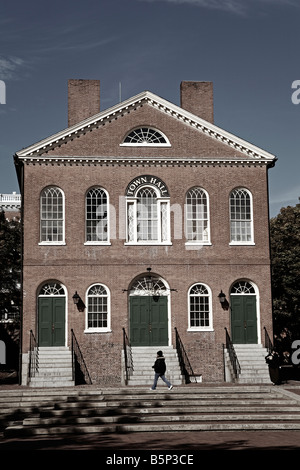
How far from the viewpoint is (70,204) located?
27.9 m

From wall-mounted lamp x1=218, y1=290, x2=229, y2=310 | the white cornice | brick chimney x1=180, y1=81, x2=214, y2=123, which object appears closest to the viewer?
wall-mounted lamp x1=218, y1=290, x2=229, y2=310

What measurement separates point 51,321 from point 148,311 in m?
4.09

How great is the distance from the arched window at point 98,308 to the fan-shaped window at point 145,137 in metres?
6.51

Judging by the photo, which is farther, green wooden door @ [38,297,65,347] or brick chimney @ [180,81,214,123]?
brick chimney @ [180,81,214,123]

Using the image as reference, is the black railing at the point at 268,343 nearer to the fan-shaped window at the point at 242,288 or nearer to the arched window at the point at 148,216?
the fan-shaped window at the point at 242,288

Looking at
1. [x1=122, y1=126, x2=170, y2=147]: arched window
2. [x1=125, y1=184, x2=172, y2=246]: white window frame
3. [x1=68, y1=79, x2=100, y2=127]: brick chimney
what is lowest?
[x1=125, y1=184, x2=172, y2=246]: white window frame

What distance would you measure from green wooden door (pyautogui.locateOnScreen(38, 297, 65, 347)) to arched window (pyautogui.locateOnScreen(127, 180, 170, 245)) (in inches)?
164

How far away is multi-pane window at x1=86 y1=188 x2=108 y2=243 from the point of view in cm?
2798

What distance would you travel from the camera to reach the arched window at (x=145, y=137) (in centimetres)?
2875

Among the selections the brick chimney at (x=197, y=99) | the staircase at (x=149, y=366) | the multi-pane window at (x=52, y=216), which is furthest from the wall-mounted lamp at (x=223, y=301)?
the brick chimney at (x=197, y=99)

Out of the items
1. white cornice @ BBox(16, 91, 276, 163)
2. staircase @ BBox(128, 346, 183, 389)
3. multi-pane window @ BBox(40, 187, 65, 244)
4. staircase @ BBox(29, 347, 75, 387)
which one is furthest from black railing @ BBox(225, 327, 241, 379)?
multi-pane window @ BBox(40, 187, 65, 244)

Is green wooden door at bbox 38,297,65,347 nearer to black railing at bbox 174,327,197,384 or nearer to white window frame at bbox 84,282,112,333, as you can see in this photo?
white window frame at bbox 84,282,112,333

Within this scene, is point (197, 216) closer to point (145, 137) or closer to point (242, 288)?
point (242, 288)
